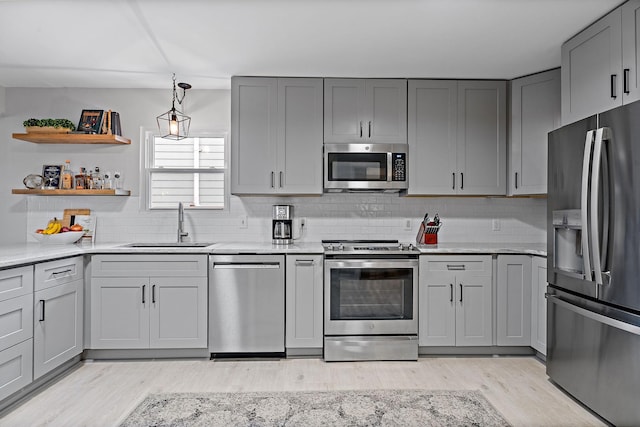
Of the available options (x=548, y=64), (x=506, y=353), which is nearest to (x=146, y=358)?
(x=506, y=353)

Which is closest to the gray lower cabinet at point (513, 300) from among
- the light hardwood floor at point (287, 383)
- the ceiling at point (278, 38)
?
the light hardwood floor at point (287, 383)

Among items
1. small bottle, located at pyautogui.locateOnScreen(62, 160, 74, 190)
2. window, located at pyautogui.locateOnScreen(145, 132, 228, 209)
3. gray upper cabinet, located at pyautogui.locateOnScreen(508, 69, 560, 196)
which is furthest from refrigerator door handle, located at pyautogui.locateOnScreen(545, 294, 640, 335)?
small bottle, located at pyautogui.locateOnScreen(62, 160, 74, 190)

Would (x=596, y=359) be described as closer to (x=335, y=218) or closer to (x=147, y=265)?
(x=335, y=218)

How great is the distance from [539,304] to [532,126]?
4.97 ft

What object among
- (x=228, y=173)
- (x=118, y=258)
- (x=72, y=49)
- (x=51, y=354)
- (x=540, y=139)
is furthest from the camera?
(x=228, y=173)

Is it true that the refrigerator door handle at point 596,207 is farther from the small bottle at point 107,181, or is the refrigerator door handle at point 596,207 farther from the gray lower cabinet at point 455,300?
the small bottle at point 107,181

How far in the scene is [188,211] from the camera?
3967mm

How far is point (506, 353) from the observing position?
11.1ft

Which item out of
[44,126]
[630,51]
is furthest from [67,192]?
[630,51]

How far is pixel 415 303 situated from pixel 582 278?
1.25 meters

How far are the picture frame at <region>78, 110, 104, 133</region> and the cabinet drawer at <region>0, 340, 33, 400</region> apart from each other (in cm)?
201

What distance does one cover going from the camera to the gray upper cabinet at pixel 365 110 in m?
3.62

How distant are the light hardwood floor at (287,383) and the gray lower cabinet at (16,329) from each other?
19cm

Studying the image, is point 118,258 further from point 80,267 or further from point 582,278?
point 582,278
